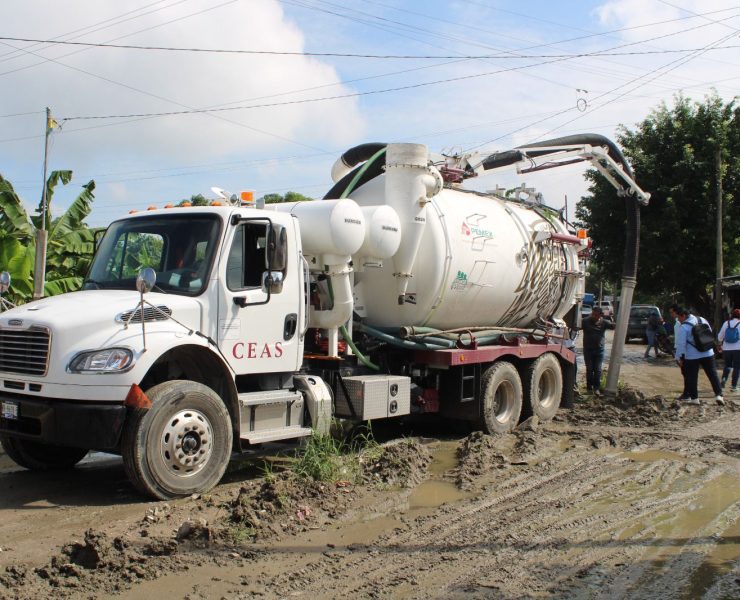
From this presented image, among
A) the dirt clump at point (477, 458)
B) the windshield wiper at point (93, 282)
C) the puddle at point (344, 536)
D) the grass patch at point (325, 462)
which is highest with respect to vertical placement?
the windshield wiper at point (93, 282)

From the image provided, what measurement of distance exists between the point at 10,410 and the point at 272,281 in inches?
103

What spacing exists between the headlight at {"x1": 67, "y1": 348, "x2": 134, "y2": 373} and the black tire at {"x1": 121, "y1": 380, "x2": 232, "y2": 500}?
358mm

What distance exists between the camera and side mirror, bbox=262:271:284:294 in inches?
294

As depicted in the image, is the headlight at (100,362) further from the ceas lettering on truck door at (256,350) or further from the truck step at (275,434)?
the truck step at (275,434)

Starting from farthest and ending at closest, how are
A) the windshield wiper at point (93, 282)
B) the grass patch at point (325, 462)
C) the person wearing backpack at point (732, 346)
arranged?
the person wearing backpack at point (732, 346)
the windshield wiper at point (93, 282)
the grass patch at point (325, 462)

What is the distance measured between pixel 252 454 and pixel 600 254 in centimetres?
2002

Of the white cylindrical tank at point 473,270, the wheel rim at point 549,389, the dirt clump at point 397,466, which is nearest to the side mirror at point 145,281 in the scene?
the dirt clump at point 397,466

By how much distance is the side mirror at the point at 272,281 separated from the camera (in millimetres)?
7473

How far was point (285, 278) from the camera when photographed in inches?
307

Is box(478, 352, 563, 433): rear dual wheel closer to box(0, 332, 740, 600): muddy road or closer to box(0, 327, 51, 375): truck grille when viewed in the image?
box(0, 332, 740, 600): muddy road

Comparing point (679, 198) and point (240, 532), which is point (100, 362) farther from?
point (679, 198)

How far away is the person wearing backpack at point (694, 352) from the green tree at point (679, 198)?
1079cm

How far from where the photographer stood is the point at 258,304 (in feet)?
24.5

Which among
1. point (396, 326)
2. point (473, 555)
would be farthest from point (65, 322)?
point (396, 326)
